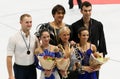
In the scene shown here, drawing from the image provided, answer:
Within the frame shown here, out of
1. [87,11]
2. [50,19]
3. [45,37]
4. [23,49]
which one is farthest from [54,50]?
[50,19]

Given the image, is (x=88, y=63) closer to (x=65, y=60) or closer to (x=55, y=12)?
(x=65, y=60)

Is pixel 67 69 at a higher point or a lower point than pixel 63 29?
lower

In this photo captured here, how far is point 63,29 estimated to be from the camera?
3.51m

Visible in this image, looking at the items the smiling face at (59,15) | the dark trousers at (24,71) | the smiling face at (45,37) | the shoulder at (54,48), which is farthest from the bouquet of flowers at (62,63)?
the smiling face at (59,15)

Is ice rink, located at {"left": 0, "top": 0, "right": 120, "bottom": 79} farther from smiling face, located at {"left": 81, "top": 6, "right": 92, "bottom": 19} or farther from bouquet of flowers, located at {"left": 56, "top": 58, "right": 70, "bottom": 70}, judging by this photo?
bouquet of flowers, located at {"left": 56, "top": 58, "right": 70, "bottom": 70}

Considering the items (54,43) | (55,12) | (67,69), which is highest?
(55,12)

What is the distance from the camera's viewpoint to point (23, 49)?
11.6 ft

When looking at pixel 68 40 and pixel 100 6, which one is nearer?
pixel 68 40

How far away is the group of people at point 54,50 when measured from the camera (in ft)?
11.4

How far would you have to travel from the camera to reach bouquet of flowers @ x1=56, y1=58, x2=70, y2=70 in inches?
135

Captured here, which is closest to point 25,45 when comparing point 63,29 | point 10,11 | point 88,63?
point 63,29

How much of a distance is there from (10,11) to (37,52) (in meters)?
6.46

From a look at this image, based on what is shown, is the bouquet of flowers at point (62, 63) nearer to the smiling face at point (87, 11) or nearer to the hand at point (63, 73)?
the hand at point (63, 73)

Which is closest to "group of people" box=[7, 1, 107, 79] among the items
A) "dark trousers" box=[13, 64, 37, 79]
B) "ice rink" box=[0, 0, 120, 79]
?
"dark trousers" box=[13, 64, 37, 79]
